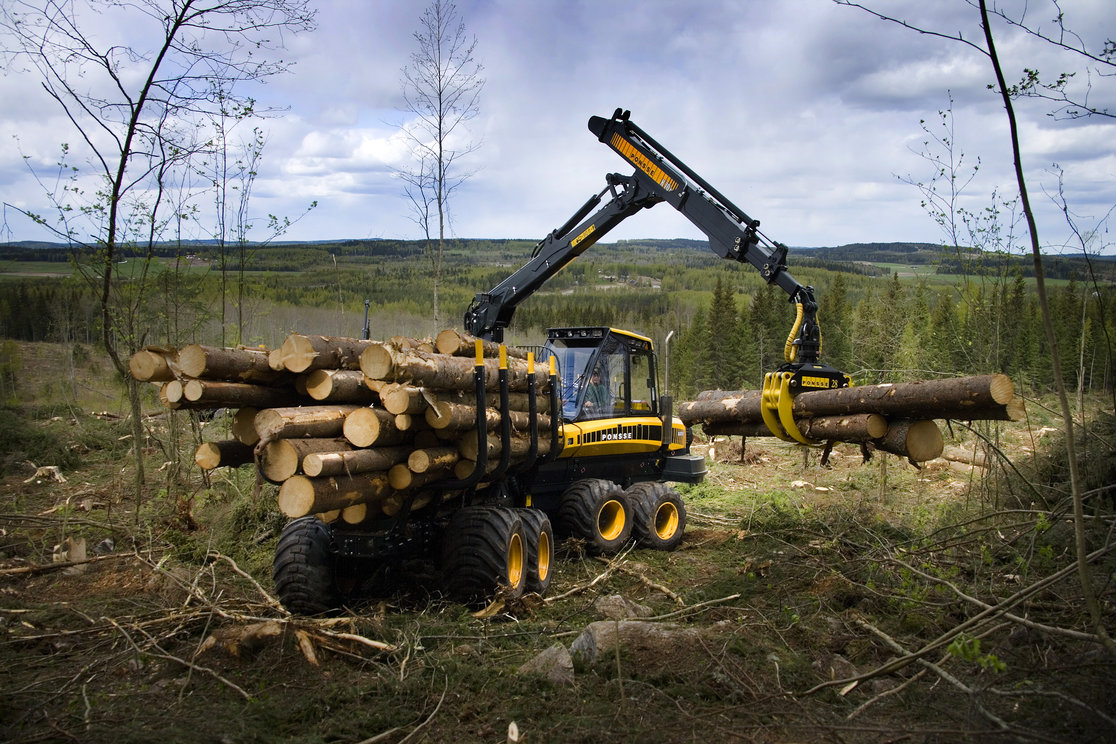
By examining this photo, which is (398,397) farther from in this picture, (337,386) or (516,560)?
(516,560)

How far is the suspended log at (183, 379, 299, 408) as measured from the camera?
5559 mm

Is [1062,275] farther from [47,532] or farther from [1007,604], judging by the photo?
[47,532]

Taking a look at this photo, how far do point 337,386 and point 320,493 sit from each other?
89 centimetres

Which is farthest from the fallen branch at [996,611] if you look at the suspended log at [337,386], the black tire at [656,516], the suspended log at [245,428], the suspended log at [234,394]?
the black tire at [656,516]

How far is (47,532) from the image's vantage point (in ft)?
30.6

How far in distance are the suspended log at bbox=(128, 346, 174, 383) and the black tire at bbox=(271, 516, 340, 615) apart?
1900 millimetres

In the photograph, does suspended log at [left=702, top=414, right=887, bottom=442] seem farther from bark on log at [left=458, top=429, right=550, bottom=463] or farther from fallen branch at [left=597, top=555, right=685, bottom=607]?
bark on log at [left=458, top=429, right=550, bottom=463]

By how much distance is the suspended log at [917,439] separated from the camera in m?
6.96

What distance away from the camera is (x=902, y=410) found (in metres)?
6.87

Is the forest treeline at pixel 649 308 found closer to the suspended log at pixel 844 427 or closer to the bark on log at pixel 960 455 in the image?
the suspended log at pixel 844 427

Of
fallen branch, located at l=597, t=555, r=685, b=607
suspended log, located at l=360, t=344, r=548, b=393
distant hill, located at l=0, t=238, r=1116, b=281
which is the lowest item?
fallen branch, located at l=597, t=555, r=685, b=607

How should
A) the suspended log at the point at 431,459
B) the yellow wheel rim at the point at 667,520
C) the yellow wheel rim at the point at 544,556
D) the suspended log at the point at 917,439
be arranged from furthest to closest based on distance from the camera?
the yellow wheel rim at the point at 667,520 → the yellow wheel rim at the point at 544,556 → the suspended log at the point at 917,439 → the suspended log at the point at 431,459

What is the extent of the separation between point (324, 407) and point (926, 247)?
28.1 ft

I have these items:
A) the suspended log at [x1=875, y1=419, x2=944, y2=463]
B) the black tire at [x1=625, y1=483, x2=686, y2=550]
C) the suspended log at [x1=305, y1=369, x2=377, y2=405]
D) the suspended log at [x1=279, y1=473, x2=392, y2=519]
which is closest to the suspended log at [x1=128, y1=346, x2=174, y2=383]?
the suspended log at [x1=305, y1=369, x2=377, y2=405]
